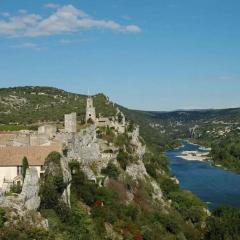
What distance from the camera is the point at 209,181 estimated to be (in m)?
99.0

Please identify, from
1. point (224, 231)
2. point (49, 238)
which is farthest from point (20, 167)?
point (224, 231)

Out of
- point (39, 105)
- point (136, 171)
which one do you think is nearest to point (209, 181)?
point (39, 105)

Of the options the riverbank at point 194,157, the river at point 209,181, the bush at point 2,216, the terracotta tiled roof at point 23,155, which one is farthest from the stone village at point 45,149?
the riverbank at point 194,157

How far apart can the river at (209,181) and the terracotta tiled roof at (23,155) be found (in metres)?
42.5

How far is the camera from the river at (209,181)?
78.8 m

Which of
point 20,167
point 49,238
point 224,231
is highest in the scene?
point 20,167

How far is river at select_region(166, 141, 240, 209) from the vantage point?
78775 millimetres

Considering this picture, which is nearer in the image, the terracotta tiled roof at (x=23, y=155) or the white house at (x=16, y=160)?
the white house at (x=16, y=160)

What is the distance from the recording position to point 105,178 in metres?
44.2

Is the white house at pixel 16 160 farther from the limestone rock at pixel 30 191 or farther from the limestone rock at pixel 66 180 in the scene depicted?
the limestone rock at pixel 30 191

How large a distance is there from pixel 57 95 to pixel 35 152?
112 m

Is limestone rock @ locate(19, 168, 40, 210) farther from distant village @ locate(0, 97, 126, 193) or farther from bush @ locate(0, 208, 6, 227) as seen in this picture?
bush @ locate(0, 208, 6, 227)

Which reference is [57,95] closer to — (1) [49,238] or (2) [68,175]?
(2) [68,175]

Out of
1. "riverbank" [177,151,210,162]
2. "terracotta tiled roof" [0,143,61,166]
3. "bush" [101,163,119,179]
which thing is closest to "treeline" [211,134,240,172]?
"riverbank" [177,151,210,162]
